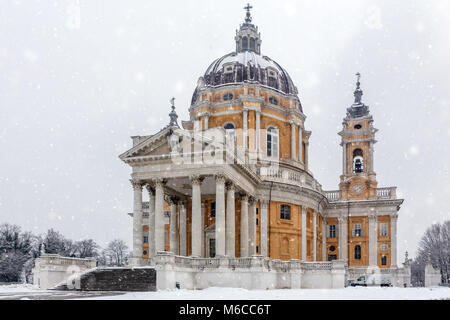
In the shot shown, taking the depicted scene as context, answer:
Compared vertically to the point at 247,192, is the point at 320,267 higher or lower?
lower

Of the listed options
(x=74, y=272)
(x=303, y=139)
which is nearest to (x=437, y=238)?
(x=303, y=139)

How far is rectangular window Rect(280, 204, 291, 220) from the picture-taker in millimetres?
46781

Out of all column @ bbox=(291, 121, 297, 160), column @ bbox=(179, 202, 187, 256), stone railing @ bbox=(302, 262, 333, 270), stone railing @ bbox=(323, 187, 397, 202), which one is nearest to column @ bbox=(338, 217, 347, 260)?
stone railing @ bbox=(323, 187, 397, 202)

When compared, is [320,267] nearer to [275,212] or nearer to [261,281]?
[261,281]

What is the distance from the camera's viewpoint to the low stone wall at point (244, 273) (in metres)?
30.2

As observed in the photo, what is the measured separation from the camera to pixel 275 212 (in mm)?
46156

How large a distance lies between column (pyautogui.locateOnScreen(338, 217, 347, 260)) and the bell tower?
2.65 m

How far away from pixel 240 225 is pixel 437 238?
170 ft

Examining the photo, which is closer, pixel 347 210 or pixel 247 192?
pixel 247 192

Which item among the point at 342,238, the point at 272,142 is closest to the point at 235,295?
the point at 272,142

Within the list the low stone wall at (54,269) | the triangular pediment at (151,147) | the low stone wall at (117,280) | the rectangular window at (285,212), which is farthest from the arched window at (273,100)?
the low stone wall at (117,280)

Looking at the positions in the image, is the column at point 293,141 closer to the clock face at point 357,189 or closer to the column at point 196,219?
the clock face at point 357,189

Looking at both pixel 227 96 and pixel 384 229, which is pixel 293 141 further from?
pixel 384 229

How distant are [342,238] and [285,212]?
1232 centimetres
